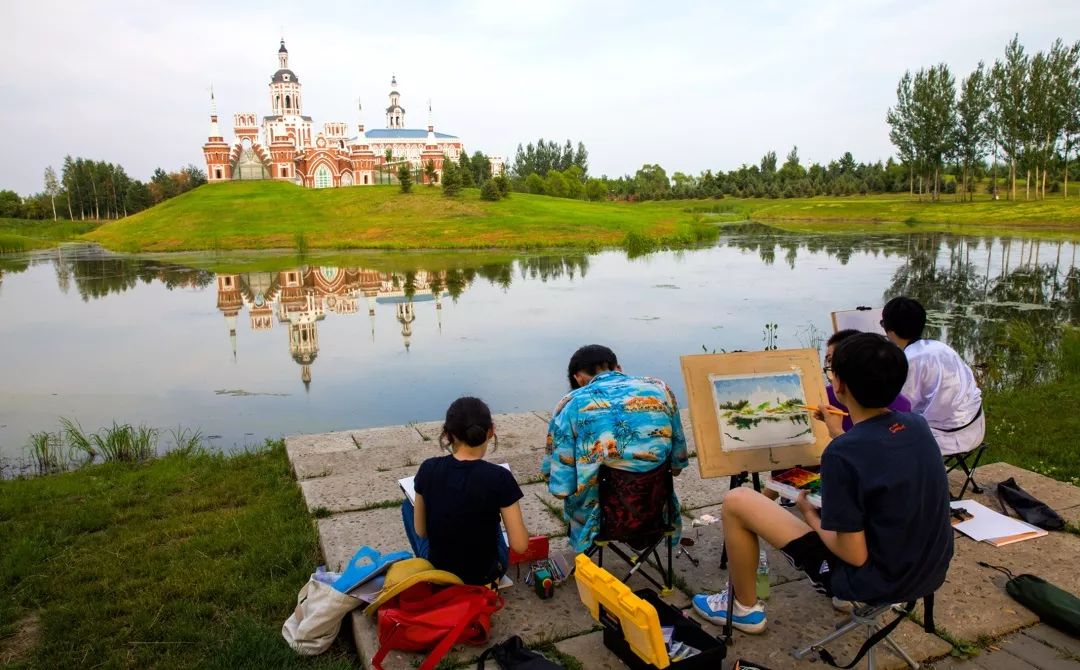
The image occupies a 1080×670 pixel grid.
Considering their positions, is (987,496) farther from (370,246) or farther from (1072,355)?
(370,246)

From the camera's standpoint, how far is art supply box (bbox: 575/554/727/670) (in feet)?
9.14

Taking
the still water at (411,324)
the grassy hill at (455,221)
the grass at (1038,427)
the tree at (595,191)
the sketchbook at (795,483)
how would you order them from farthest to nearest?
the tree at (595,191)
the grassy hill at (455,221)
the still water at (411,324)
the grass at (1038,427)
the sketchbook at (795,483)

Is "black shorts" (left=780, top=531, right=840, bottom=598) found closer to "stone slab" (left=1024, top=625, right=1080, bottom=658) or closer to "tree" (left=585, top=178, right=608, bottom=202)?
"stone slab" (left=1024, top=625, right=1080, bottom=658)

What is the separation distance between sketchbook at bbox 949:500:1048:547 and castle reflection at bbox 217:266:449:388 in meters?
8.99

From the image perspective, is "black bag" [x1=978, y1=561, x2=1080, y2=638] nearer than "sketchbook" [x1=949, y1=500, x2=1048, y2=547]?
Yes

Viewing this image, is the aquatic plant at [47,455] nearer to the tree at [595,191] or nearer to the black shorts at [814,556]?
the black shorts at [814,556]

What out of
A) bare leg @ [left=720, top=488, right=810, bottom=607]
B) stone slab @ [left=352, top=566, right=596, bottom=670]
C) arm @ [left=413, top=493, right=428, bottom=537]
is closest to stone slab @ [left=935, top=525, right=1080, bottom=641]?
bare leg @ [left=720, top=488, right=810, bottom=607]

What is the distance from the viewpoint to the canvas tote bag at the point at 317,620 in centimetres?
338

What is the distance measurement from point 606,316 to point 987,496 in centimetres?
1155

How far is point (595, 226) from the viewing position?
4422 centimetres

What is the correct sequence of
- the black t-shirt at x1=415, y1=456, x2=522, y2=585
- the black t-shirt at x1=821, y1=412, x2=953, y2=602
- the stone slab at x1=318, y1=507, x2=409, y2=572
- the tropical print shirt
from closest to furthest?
the black t-shirt at x1=821, y1=412, x2=953, y2=602 → the black t-shirt at x1=415, y1=456, x2=522, y2=585 → the tropical print shirt → the stone slab at x1=318, y1=507, x2=409, y2=572

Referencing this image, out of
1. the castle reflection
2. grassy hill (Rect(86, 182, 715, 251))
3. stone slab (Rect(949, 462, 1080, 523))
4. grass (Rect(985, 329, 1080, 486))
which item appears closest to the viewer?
stone slab (Rect(949, 462, 1080, 523))

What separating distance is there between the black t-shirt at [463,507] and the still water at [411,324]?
5732 mm

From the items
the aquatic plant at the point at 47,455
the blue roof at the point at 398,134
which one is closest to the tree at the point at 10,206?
the blue roof at the point at 398,134
